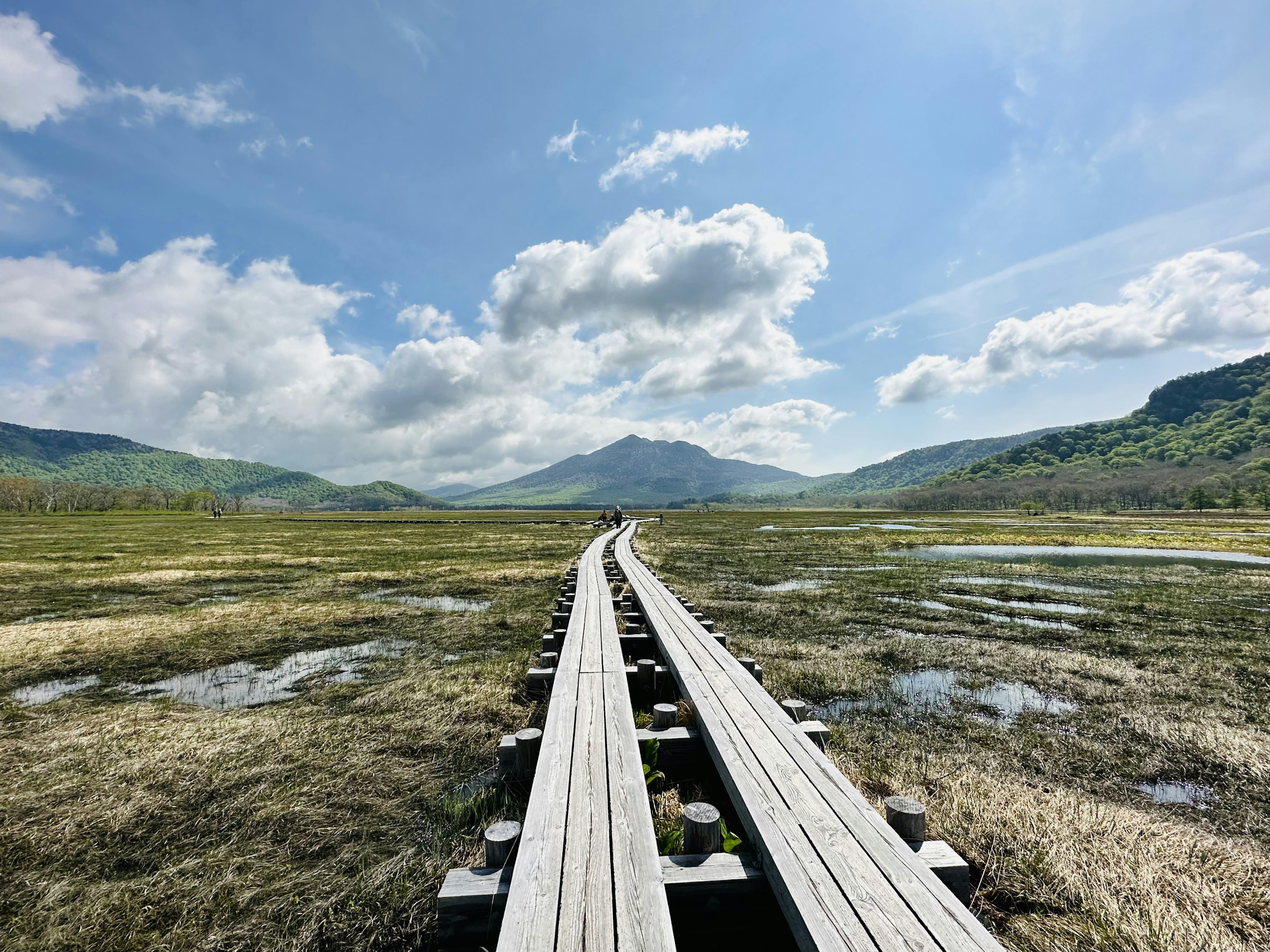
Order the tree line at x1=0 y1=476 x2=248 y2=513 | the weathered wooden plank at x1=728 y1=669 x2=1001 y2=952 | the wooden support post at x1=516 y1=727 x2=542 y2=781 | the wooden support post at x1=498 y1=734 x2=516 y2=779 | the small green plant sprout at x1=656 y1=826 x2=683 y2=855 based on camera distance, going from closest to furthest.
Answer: the weathered wooden plank at x1=728 y1=669 x2=1001 y2=952, the small green plant sprout at x1=656 y1=826 x2=683 y2=855, the wooden support post at x1=516 y1=727 x2=542 y2=781, the wooden support post at x1=498 y1=734 x2=516 y2=779, the tree line at x1=0 y1=476 x2=248 y2=513

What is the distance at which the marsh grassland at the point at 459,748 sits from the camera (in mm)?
3512

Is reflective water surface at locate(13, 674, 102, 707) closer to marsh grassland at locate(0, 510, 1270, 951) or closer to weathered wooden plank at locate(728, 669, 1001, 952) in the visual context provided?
marsh grassland at locate(0, 510, 1270, 951)

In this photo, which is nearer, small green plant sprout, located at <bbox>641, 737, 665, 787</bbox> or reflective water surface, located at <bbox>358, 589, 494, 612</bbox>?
small green plant sprout, located at <bbox>641, 737, 665, 787</bbox>

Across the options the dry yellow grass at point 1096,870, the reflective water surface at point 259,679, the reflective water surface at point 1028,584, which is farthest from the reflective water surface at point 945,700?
the reflective water surface at point 1028,584

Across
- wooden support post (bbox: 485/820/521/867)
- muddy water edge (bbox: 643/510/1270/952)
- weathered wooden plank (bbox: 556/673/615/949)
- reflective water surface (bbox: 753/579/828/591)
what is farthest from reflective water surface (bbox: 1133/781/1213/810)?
reflective water surface (bbox: 753/579/828/591)

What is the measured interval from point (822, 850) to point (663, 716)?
8.29 feet

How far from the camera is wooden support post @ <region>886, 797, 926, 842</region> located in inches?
127

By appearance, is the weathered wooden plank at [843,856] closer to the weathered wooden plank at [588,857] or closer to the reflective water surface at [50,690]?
the weathered wooden plank at [588,857]

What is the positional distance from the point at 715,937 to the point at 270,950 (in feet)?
9.21

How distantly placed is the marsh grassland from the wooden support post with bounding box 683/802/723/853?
1.90 meters

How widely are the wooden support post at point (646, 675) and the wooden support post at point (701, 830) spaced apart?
3811mm

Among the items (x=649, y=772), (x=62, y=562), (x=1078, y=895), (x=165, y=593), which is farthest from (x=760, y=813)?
(x=62, y=562)

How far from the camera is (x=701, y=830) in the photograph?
3.22 metres

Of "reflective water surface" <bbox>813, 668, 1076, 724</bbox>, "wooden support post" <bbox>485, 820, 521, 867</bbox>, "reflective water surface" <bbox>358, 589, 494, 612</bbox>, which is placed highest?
"wooden support post" <bbox>485, 820, 521, 867</bbox>
